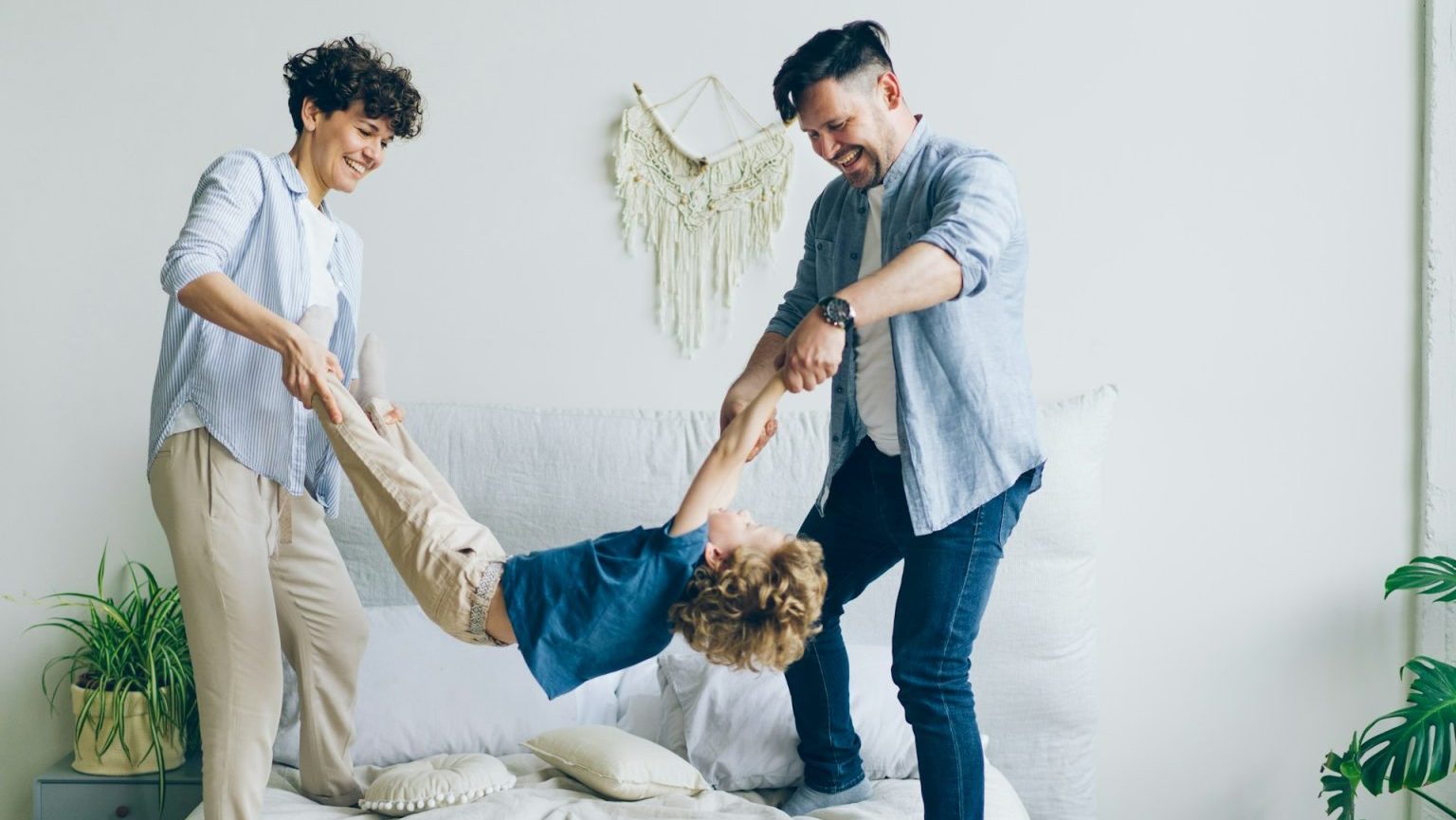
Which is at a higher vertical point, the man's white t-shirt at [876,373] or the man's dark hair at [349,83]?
the man's dark hair at [349,83]

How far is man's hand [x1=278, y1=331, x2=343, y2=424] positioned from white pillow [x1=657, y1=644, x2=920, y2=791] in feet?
3.17

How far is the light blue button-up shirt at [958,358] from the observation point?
181 centimetres

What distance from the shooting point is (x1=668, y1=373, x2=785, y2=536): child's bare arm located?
177 centimetres

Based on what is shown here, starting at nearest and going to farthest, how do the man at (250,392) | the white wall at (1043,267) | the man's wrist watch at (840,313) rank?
the man's wrist watch at (840,313), the man at (250,392), the white wall at (1043,267)

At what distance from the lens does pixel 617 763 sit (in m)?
2.15

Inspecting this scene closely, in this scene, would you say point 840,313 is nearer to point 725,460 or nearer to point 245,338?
point 725,460

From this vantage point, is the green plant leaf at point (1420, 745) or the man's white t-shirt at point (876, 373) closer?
the man's white t-shirt at point (876, 373)

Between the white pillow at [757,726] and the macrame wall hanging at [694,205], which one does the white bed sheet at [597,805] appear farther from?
the macrame wall hanging at [694,205]

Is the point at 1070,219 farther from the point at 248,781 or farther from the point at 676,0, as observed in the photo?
the point at 248,781

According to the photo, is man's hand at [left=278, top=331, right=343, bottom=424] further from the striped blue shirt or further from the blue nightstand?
the blue nightstand

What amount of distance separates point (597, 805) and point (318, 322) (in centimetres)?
97

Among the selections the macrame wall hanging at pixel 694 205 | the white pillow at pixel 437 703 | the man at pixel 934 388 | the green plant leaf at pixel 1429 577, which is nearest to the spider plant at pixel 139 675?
the white pillow at pixel 437 703

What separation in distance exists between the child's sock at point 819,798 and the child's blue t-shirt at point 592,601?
0.58m

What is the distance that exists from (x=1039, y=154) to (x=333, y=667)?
1971mm
